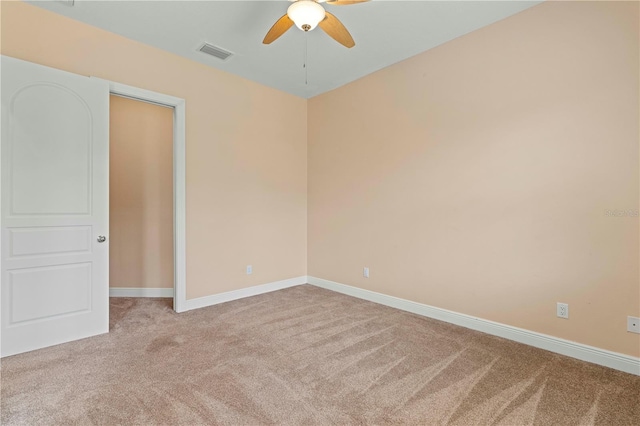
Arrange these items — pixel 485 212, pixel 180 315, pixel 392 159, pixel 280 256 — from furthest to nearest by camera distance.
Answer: pixel 280 256, pixel 392 159, pixel 180 315, pixel 485 212

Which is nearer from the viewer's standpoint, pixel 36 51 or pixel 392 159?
pixel 36 51

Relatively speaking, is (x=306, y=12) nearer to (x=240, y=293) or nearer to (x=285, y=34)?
(x=285, y=34)

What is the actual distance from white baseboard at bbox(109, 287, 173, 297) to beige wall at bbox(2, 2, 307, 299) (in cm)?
90

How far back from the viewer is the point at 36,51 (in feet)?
8.29

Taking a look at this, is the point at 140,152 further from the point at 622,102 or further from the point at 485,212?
the point at 622,102

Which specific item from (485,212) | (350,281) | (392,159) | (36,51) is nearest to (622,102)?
(485,212)

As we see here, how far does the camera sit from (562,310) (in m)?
2.36

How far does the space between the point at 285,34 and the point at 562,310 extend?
342 centimetres

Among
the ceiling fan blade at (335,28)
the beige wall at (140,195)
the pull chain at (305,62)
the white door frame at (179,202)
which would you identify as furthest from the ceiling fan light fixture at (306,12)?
the beige wall at (140,195)

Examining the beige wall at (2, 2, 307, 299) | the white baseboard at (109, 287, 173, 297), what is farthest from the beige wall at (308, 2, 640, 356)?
the white baseboard at (109, 287, 173, 297)

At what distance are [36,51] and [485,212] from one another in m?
4.21

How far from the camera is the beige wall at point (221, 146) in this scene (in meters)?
2.65

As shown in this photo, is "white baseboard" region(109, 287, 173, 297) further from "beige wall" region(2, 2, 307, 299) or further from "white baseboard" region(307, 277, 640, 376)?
"white baseboard" region(307, 277, 640, 376)

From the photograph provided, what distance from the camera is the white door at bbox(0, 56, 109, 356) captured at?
7.61 feet
